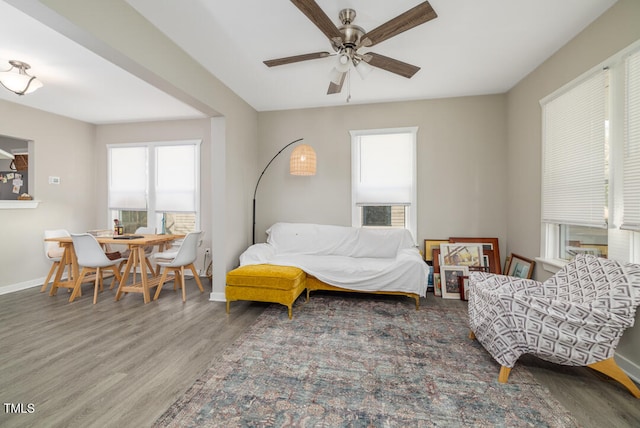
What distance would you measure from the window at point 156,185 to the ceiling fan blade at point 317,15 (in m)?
3.73

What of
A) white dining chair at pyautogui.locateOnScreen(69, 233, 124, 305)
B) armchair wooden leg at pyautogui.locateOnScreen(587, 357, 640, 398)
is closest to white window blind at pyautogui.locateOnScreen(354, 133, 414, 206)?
armchair wooden leg at pyautogui.locateOnScreen(587, 357, 640, 398)

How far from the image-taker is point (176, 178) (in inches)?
198

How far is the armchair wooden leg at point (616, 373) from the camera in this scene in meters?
1.80

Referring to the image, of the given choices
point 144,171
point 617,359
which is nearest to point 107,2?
point 144,171

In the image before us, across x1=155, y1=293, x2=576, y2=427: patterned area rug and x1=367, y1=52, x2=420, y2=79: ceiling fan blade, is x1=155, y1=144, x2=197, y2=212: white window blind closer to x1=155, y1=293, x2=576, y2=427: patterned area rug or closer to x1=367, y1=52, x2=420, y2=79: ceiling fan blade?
x1=155, y1=293, x2=576, y2=427: patterned area rug

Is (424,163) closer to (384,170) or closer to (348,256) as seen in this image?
(384,170)

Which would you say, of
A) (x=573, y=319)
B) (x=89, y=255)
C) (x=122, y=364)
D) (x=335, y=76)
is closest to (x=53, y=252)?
(x=89, y=255)

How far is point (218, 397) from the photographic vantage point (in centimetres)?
179

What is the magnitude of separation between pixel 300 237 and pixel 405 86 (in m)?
2.62

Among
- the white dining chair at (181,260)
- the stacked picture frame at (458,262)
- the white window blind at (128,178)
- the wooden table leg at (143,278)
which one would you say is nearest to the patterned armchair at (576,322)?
the stacked picture frame at (458,262)

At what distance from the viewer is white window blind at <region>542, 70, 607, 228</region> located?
2359 millimetres

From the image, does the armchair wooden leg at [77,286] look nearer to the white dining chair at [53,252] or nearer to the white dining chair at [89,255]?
the white dining chair at [89,255]

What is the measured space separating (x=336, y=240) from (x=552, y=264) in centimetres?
258

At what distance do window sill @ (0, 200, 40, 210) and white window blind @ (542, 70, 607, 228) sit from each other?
7.13m
